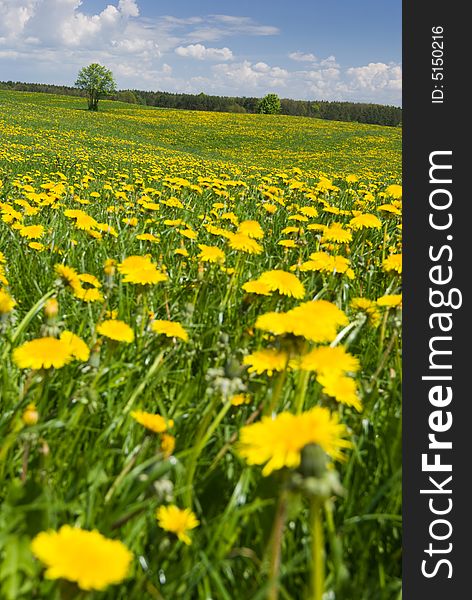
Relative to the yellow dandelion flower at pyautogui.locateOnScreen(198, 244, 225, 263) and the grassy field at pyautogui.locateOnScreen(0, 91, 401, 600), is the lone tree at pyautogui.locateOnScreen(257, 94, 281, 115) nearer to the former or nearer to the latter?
the yellow dandelion flower at pyautogui.locateOnScreen(198, 244, 225, 263)

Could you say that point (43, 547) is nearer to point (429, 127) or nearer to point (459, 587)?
point (459, 587)

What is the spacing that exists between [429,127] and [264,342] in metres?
0.79

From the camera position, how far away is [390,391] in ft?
4.94

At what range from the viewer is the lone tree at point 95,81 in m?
59.9

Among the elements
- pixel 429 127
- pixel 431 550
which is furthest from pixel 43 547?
pixel 429 127

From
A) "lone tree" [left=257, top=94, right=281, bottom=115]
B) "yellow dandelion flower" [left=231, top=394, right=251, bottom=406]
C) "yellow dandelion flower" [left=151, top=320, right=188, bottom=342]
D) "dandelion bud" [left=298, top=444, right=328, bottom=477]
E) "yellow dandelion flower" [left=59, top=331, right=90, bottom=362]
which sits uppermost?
"lone tree" [left=257, top=94, right=281, bottom=115]

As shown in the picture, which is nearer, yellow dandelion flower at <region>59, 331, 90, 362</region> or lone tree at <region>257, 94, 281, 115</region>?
yellow dandelion flower at <region>59, 331, 90, 362</region>

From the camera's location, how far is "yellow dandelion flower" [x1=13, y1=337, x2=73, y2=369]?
1.19 metres

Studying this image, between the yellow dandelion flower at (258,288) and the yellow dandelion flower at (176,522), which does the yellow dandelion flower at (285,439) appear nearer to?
the yellow dandelion flower at (176,522)

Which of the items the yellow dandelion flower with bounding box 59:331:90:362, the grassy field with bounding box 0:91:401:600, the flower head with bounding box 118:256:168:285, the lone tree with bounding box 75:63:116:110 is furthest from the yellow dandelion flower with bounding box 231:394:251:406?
the lone tree with bounding box 75:63:116:110

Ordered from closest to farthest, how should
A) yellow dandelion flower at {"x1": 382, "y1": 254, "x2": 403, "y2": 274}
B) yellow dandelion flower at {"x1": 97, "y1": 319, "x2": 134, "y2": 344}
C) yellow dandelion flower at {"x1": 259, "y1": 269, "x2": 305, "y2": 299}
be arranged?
yellow dandelion flower at {"x1": 97, "y1": 319, "x2": 134, "y2": 344}
yellow dandelion flower at {"x1": 259, "y1": 269, "x2": 305, "y2": 299}
yellow dandelion flower at {"x1": 382, "y1": 254, "x2": 403, "y2": 274}

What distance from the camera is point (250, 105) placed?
88.8m

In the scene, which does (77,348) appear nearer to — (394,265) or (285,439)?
(285,439)

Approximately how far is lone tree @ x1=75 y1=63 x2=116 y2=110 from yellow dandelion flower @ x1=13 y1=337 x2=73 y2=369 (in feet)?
209
